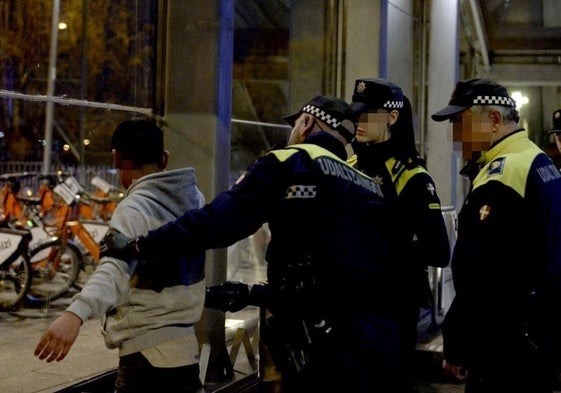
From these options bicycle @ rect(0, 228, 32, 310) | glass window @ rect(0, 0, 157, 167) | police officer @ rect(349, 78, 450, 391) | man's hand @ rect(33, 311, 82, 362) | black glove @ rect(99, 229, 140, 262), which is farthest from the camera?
bicycle @ rect(0, 228, 32, 310)

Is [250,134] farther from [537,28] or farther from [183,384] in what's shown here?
[537,28]

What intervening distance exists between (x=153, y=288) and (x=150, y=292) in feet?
0.06

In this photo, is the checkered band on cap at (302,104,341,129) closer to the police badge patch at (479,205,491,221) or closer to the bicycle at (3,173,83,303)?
the police badge patch at (479,205,491,221)

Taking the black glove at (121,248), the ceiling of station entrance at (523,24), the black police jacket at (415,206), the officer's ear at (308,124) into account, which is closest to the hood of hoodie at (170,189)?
the black glove at (121,248)

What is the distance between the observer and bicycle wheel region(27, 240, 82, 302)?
11.0 meters

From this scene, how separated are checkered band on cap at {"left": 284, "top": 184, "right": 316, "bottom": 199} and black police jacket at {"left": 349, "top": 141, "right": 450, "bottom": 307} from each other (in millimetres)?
1512

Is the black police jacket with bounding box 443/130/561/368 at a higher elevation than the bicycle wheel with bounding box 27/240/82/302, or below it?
higher

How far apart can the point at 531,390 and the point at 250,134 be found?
6066 mm

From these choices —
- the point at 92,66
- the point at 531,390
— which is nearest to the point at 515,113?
the point at 531,390

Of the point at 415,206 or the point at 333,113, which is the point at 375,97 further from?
the point at 333,113

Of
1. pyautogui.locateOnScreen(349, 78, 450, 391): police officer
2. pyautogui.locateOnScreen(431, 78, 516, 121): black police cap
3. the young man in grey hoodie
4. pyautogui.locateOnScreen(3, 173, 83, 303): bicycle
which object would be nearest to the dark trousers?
the young man in grey hoodie

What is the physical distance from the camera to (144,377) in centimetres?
371

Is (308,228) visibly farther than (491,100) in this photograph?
No

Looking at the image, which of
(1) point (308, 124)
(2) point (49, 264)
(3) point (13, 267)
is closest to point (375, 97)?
(1) point (308, 124)
